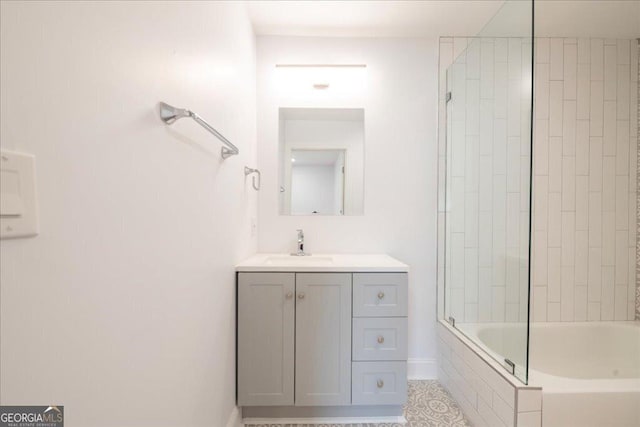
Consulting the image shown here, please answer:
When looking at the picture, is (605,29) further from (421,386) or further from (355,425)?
(355,425)

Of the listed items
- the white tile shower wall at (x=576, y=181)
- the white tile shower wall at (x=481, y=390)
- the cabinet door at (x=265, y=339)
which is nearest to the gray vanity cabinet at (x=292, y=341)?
the cabinet door at (x=265, y=339)

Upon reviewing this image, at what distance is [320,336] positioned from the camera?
58.3 inches

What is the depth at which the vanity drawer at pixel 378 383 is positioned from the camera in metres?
1.49

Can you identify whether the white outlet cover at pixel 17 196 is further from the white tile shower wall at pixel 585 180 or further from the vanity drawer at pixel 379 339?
the white tile shower wall at pixel 585 180

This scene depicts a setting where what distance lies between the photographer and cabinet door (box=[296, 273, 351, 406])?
1.48 meters

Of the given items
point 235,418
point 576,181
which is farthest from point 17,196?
point 576,181

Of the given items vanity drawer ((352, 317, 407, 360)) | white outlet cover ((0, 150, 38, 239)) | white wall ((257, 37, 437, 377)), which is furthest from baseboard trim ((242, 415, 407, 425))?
white outlet cover ((0, 150, 38, 239))

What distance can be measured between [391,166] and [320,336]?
1.28m

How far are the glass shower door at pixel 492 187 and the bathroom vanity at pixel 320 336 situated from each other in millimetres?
531

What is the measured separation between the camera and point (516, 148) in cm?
141

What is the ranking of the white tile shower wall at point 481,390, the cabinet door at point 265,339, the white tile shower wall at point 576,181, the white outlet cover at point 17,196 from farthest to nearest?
the white tile shower wall at point 576,181
the cabinet door at point 265,339
the white tile shower wall at point 481,390
the white outlet cover at point 17,196

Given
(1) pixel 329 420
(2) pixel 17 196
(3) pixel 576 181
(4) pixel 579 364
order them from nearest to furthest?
(2) pixel 17 196
(1) pixel 329 420
(4) pixel 579 364
(3) pixel 576 181

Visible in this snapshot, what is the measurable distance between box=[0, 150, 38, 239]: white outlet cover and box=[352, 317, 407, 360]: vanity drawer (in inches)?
54.4

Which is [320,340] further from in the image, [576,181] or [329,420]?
[576,181]
